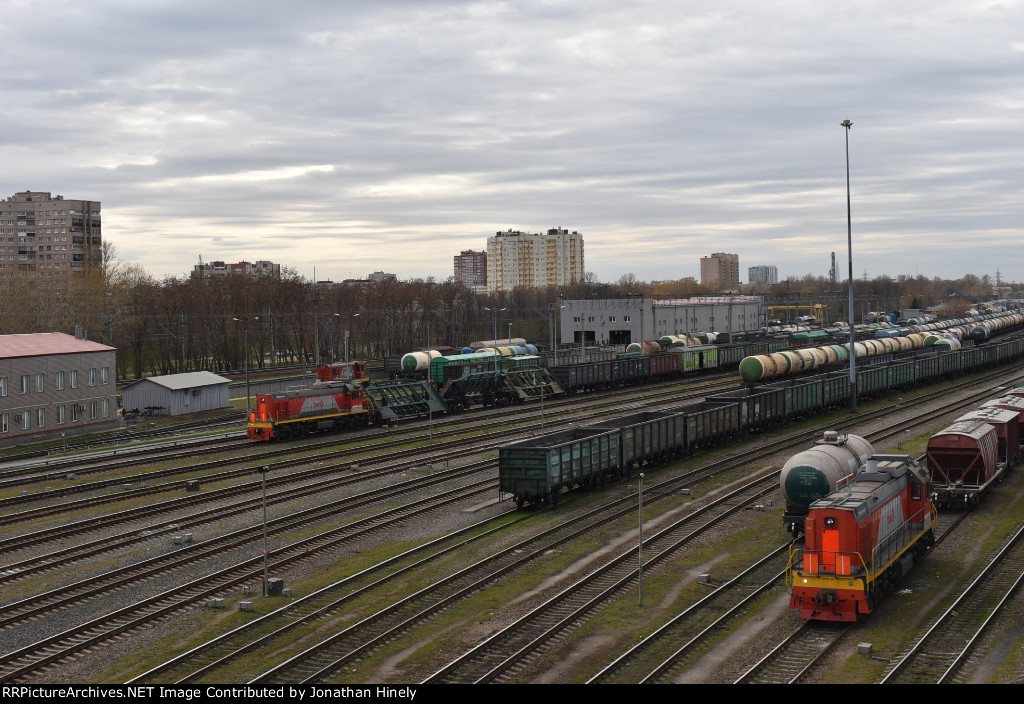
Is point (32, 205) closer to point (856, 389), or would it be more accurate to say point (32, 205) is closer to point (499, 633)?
point (856, 389)

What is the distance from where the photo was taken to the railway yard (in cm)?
1930

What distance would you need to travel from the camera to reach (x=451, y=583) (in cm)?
2494

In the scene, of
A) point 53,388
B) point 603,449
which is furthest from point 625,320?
point 603,449

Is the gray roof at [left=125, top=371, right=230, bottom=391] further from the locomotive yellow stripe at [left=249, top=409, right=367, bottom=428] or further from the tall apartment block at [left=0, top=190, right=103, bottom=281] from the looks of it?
the tall apartment block at [left=0, top=190, right=103, bottom=281]

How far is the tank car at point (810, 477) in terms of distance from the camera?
27234 mm

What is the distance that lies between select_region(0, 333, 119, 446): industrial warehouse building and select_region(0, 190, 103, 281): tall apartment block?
405 feet

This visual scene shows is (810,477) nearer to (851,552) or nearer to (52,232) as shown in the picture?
(851,552)

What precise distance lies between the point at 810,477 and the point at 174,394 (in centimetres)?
5056

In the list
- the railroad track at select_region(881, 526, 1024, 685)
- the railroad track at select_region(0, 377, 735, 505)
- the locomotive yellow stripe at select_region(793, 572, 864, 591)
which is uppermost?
the locomotive yellow stripe at select_region(793, 572, 864, 591)

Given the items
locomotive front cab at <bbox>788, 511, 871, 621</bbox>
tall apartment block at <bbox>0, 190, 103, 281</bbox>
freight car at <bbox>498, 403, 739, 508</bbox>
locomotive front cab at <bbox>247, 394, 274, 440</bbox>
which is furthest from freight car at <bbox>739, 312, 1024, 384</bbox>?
tall apartment block at <bbox>0, 190, 103, 281</bbox>

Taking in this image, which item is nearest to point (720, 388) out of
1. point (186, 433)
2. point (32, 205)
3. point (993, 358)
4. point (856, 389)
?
point (856, 389)

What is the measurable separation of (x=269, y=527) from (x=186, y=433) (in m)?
28.3

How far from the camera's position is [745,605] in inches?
893
